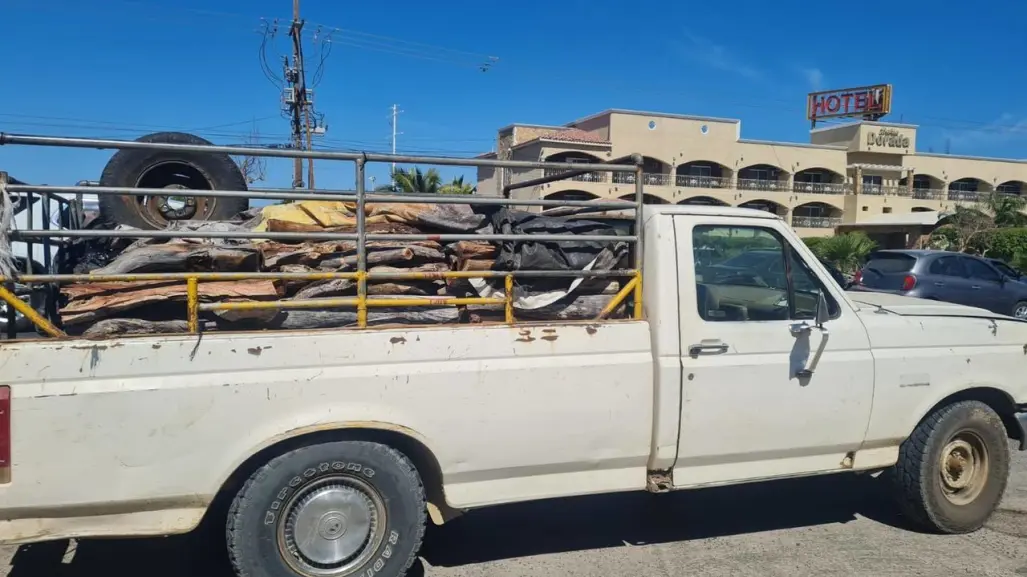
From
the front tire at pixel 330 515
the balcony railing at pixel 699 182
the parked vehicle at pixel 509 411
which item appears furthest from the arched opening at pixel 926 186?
the front tire at pixel 330 515

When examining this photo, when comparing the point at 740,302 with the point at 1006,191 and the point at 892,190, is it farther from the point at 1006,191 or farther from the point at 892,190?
the point at 1006,191

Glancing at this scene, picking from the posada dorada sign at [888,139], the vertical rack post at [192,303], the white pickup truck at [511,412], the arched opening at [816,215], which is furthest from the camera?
the posada dorada sign at [888,139]

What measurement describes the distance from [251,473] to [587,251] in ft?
6.55

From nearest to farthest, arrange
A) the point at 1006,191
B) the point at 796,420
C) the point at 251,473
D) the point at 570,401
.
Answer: the point at 251,473 → the point at 570,401 → the point at 796,420 → the point at 1006,191

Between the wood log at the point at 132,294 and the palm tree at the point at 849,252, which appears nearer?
the wood log at the point at 132,294

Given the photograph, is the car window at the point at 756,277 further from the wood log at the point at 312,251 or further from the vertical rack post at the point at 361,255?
the vertical rack post at the point at 361,255

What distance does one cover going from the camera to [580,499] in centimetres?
510

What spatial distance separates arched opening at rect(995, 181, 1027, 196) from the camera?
54.1 m

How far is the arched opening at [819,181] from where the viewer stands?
160 ft

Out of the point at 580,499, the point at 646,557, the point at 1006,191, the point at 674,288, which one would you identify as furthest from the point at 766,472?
the point at 1006,191

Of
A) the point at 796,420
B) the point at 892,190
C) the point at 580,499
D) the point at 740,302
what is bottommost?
the point at 580,499

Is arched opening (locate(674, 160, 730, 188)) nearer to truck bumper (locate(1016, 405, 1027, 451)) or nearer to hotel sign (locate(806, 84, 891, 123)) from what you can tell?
hotel sign (locate(806, 84, 891, 123))

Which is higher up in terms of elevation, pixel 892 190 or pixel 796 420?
pixel 892 190

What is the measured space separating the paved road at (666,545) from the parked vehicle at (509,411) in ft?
1.00
